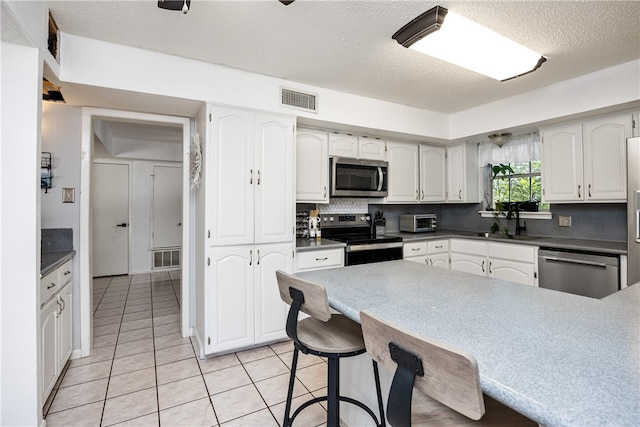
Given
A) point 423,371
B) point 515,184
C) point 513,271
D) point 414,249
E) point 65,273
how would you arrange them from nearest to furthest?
point 423,371 < point 65,273 < point 513,271 < point 414,249 < point 515,184

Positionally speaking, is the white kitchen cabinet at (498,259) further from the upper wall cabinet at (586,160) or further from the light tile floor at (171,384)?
the light tile floor at (171,384)

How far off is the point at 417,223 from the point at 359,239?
119cm

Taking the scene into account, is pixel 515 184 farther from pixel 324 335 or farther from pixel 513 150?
pixel 324 335

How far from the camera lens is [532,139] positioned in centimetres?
366

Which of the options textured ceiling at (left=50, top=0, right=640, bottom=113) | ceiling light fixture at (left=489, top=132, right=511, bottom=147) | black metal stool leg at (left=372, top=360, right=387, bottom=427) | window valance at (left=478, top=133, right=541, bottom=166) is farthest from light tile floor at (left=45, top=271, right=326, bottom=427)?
window valance at (left=478, top=133, right=541, bottom=166)

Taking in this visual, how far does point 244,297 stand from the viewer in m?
2.71

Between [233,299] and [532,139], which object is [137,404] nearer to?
[233,299]

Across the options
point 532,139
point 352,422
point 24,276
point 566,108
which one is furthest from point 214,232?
point 532,139

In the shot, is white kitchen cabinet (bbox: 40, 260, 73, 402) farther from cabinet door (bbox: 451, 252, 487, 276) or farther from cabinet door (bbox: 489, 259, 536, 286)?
cabinet door (bbox: 451, 252, 487, 276)

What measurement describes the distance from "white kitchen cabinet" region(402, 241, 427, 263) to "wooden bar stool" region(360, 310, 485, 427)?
2.79m

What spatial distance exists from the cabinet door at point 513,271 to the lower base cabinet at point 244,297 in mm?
2243

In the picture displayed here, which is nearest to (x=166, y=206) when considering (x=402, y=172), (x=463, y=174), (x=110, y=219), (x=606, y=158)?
(x=110, y=219)

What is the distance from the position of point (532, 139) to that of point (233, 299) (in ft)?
12.2

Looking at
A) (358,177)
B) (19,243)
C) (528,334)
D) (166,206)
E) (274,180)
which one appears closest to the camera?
(528,334)
